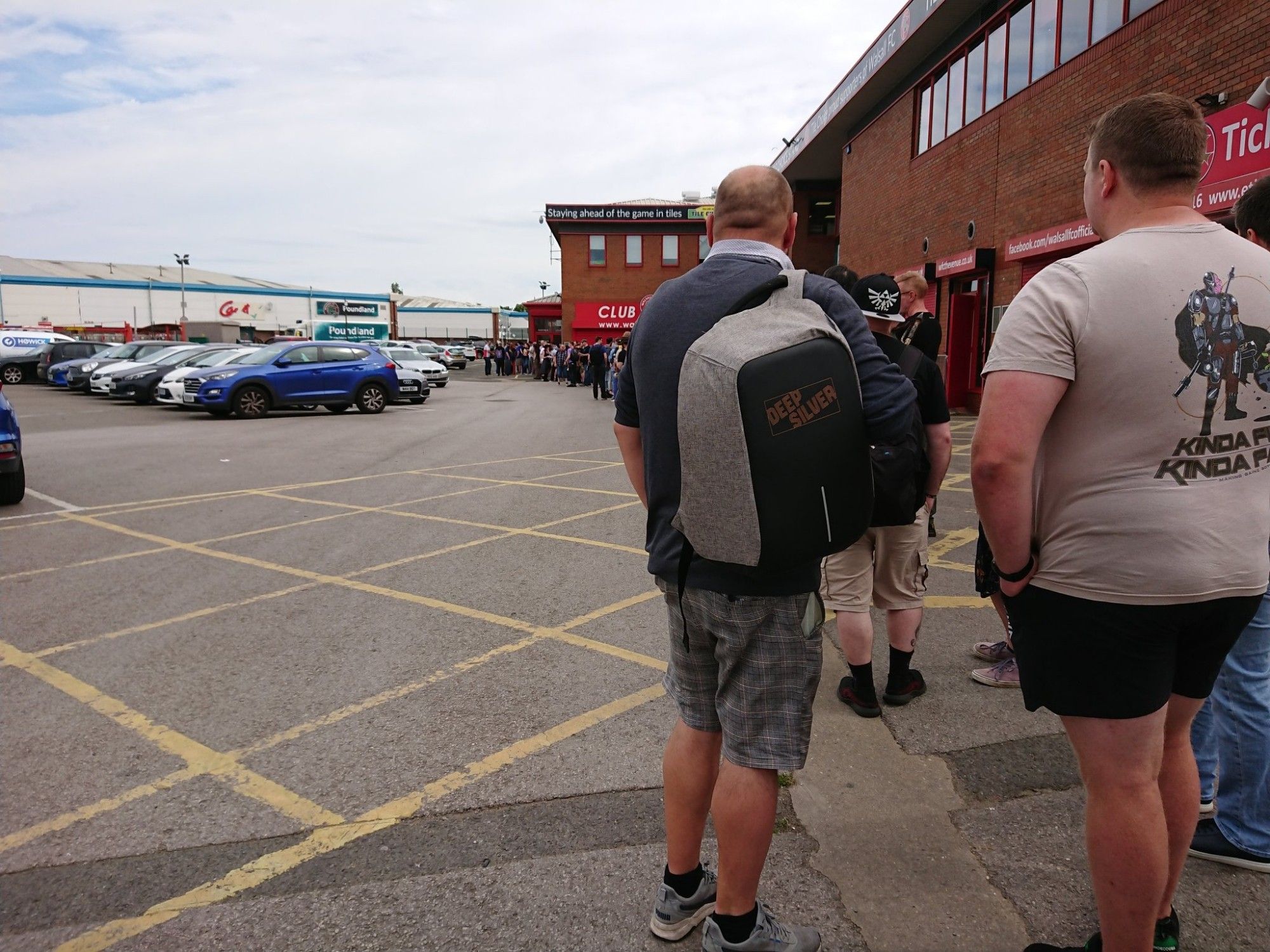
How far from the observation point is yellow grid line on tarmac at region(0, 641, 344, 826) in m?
3.06

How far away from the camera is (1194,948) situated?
7.45ft

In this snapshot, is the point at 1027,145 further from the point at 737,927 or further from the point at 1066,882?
the point at 737,927

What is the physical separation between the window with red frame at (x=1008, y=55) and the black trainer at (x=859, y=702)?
11.8 m

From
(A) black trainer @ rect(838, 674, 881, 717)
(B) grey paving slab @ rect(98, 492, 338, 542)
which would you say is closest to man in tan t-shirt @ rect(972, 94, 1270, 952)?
(A) black trainer @ rect(838, 674, 881, 717)

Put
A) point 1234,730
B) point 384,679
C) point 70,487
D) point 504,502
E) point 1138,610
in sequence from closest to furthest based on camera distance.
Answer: point 1138,610
point 1234,730
point 384,679
point 504,502
point 70,487

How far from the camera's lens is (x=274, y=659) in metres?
4.48

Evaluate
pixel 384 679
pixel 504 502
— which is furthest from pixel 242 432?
pixel 384 679

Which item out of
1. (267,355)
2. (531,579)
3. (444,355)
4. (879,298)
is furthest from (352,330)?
(879,298)

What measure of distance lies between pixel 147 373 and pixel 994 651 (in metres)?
23.4

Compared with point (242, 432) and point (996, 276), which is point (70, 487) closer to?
point (242, 432)

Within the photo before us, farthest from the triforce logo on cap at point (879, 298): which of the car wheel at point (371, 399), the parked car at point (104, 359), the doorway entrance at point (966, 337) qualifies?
the parked car at point (104, 359)

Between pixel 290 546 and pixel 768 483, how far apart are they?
234 inches

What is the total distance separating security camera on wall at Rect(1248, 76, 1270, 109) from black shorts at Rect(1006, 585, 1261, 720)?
31.1 feet

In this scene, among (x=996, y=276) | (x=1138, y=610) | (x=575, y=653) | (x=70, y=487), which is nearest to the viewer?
(x=1138, y=610)
